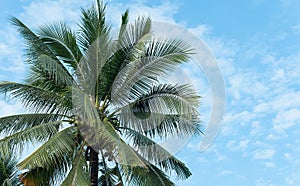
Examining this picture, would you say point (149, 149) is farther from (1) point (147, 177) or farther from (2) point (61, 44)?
(2) point (61, 44)

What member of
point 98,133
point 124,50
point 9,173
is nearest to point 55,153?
point 98,133

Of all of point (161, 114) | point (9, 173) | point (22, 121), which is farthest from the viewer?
point (9, 173)

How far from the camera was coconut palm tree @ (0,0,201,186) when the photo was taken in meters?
12.2

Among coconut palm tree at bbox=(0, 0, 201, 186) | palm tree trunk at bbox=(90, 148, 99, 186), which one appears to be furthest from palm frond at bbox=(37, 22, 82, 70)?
palm tree trunk at bbox=(90, 148, 99, 186)

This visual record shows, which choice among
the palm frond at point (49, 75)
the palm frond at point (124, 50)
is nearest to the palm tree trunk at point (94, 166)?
the palm frond at point (124, 50)

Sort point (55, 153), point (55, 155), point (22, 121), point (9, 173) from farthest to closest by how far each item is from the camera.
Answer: point (9, 173)
point (22, 121)
point (55, 155)
point (55, 153)

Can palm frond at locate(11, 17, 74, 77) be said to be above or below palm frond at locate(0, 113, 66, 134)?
above

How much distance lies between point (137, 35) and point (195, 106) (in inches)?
101

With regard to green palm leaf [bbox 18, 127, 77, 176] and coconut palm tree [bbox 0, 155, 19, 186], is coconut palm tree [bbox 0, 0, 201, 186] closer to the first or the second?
green palm leaf [bbox 18, 127, 77, 176]

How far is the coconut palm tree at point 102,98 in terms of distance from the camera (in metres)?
12.2

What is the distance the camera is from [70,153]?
12.2m

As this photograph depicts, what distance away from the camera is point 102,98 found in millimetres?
13234

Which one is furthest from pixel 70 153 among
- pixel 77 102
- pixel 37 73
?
pixel 37 73

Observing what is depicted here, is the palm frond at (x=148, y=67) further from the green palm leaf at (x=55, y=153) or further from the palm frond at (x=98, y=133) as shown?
the green palm leaf at (x=55, y=153)
